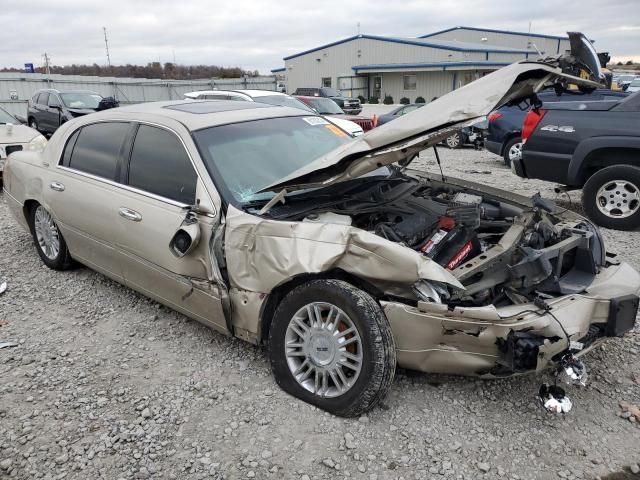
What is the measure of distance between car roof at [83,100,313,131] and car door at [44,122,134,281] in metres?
0.12

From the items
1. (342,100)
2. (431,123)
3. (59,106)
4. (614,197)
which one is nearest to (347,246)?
(431,123)

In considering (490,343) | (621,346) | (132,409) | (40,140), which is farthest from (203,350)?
(40,140)

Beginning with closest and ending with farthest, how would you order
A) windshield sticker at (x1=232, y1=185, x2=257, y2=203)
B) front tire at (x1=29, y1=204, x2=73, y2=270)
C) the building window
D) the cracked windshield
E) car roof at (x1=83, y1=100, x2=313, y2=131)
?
windshield sticker at (x1=232, y1=185, x2=257, y2=203)
the cracked windshield
car roof at (x1=83, y1=100, x2=313, y2=131)
front tire at (x1=29, y1=204, x2=73, y2=270)
the building window

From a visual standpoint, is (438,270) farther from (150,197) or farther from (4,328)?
(4,328)

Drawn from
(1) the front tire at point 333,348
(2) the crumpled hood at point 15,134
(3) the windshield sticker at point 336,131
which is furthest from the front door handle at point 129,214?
(2) the crumpled hood at point 15,134

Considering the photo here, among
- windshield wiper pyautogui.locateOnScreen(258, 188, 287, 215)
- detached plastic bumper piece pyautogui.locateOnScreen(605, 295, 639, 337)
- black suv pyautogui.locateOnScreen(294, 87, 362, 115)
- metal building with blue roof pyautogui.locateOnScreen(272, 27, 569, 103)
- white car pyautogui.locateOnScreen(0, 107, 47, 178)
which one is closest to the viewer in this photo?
Result: detached plastic bumper piece pyautogui.locateOnScreen(605, 295, 639, 337)

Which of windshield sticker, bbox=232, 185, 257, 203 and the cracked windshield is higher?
the cracked windshield

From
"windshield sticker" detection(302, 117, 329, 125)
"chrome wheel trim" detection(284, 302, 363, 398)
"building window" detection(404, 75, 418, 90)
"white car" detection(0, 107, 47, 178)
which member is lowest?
"chrome wheel trim" detection(284, 302, 363, 398)

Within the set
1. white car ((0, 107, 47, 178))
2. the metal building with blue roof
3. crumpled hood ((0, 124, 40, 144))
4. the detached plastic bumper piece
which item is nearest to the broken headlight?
the detached plastic bumper piece

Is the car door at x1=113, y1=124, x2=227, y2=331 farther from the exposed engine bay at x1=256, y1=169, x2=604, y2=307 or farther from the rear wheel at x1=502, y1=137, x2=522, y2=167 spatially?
the rear wheel at x1=502, y1=137, x2=522, y2=167

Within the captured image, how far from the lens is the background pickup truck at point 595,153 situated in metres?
5.95

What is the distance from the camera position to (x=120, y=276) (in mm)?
3873

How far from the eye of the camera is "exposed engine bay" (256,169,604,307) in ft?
9.01

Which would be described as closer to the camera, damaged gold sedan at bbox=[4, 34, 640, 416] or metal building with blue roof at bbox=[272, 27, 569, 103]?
damaged gold sedan at bbox=[4, 34, 640, 416]
